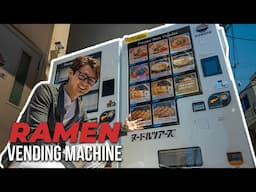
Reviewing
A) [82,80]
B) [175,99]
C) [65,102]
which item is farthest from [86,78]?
[175,99]

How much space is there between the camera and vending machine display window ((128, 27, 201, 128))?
1422mm

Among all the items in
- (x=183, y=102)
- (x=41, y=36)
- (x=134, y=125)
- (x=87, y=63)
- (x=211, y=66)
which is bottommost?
(x=134, y=125)

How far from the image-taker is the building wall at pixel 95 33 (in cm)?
232

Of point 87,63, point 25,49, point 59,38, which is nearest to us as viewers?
point 87,63

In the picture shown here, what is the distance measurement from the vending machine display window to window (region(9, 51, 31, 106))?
1.12 metres

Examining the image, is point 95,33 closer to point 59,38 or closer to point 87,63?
point 59,38

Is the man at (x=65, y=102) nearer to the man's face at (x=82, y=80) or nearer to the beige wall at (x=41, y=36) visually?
the man's face at (x=82, y=80)

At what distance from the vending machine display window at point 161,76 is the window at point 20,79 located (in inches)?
43.9

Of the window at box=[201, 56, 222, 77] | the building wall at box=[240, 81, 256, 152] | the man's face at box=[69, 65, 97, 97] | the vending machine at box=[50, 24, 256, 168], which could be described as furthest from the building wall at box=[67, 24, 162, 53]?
the building wall at box=[240, 81, 256, 152]

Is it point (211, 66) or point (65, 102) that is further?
point (65, 102)

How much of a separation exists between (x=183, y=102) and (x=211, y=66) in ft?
0.95

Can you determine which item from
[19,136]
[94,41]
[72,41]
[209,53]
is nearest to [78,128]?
[19,136]

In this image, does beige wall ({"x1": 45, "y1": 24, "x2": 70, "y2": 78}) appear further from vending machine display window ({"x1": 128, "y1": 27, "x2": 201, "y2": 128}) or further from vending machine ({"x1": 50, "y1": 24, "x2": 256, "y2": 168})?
vending machine display window ({"x1": 128, "y1": 27, "x2": 201, "y2": 128})

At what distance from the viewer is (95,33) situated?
2572 millimetres
